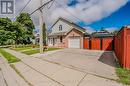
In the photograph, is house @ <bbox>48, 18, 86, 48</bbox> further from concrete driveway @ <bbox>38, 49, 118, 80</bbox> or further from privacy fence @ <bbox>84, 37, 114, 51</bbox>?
concrete driveway @ <bbox>38, 49, 118, 80</bbox>

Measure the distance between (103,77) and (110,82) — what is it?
0.81 m

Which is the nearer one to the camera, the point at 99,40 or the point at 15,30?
the point at 99,40

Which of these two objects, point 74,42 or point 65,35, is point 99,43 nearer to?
point 74,42

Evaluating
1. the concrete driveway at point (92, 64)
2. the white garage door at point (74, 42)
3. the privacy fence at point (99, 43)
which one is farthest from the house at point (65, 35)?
the concrete driveway at point (92, 64)

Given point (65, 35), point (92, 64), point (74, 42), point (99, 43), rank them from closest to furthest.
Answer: point (92, 64) < point (99, 43) < point (74, 42) < point (65, 35)

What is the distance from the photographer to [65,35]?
105 feet

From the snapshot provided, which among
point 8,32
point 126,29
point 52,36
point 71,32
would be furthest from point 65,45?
point 126,29

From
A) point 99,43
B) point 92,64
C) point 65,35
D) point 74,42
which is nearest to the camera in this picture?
point 92,64

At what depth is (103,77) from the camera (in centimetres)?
779

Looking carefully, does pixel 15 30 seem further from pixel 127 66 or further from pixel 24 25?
pixel 127 66

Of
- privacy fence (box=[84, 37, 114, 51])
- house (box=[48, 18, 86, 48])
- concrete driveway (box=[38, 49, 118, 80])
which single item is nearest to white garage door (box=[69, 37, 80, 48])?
house (box=[48, 18, 86, 48])

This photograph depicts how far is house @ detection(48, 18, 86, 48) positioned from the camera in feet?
99.2

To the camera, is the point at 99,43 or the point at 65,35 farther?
the point at 65,35

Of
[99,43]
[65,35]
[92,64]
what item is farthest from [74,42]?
[92,64]
